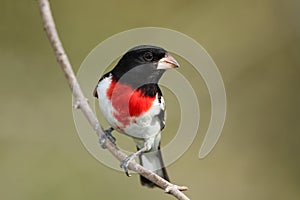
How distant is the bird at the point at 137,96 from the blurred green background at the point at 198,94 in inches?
69.6

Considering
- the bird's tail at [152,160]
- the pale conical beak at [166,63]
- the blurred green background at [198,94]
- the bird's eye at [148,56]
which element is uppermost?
the blurred green background at [198,94]

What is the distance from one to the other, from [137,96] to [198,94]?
Result: 1.97m

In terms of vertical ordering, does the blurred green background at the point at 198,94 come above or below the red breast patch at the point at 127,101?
above

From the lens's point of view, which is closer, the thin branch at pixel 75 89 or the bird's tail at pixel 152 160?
the thin branch at pixel 75 89

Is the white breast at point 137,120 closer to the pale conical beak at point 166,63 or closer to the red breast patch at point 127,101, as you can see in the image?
the red breast patch at point 127,101

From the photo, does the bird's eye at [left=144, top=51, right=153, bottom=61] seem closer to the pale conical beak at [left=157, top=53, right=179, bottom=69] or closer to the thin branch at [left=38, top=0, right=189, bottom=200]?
the pale conical beak at [left=157, top=53, right=179, bottom=69]

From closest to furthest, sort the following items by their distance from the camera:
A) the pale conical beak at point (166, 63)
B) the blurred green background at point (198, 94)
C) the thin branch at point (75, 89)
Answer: the thin branch at point (75, 89) < the pale conical beak at point (166, 63) < the blurred green background at point (198, 94)

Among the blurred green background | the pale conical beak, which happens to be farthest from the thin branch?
the blurred green background

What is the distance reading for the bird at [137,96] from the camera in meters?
1.52

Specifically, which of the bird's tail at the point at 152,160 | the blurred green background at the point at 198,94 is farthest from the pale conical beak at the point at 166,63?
the blurred green background at the point at 198,94

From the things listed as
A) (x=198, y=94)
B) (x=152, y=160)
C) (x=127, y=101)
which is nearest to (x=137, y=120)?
(x=127, y=101)

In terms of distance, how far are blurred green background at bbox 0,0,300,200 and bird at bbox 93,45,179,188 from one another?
5.80 ft

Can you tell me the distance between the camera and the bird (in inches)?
59.7

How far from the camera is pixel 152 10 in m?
3.67
